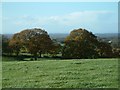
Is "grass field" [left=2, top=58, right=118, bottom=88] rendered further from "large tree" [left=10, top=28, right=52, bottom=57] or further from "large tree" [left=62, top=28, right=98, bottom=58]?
"large tree" [left=10, top=28, right=52, bottom=57]

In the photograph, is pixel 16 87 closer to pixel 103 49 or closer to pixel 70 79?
pixel 70 79

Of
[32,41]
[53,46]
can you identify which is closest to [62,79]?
[53,46]

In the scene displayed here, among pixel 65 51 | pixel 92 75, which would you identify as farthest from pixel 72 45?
pixel 92 75

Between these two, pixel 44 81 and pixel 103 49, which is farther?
pixel 103 49

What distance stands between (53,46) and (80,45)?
4709 mm

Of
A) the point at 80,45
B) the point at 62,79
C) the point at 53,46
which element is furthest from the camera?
the point at 80,45

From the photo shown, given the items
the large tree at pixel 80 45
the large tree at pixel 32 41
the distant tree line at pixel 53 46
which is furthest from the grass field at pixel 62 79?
the large tree at pixel 32 41

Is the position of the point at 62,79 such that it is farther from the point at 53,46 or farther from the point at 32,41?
the point at 32,41

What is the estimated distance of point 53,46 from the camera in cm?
4519

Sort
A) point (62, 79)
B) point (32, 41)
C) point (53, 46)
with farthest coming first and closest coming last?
point (32, 41)
point (53, 46)
point (62, 79)

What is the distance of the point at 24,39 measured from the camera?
4788 cm

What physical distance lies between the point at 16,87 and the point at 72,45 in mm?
35533

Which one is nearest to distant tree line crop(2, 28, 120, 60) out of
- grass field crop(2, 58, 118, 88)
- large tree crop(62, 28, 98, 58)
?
large tree crop(62, 28, 98, 58)

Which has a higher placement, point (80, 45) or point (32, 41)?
point (32, 41)
